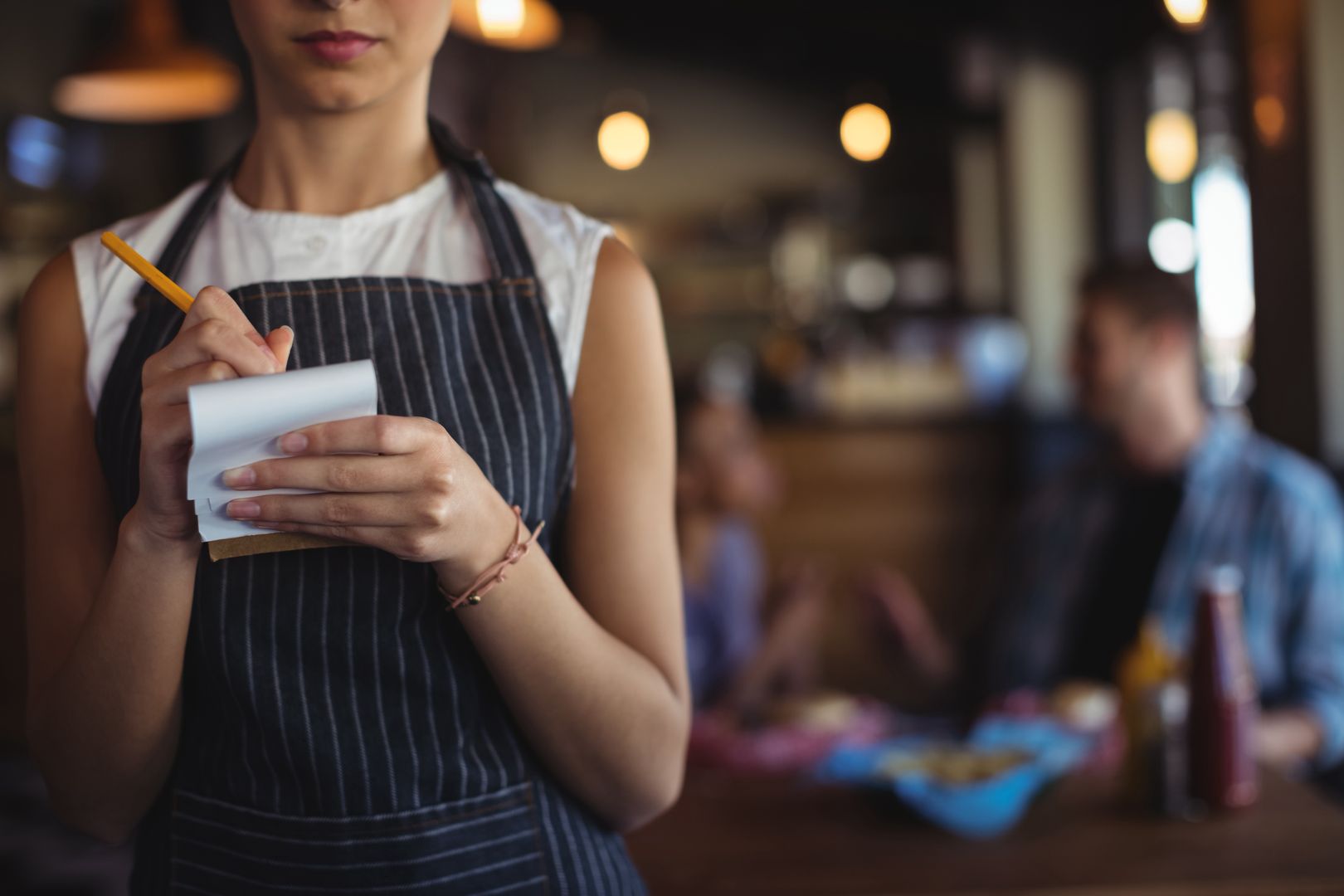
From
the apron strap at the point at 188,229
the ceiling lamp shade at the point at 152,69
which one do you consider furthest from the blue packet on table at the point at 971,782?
the ceiling lamp shade at the point at 152,69

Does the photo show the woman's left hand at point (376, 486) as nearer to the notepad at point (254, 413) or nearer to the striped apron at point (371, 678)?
the notepad at point (254, 413)

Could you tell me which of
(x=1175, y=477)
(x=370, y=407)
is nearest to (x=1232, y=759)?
(x=1175, y=477)

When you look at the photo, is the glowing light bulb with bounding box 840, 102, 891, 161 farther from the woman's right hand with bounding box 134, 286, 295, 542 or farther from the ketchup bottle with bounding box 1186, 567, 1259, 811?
the woman's right hand with bounding box 134, 286, 295, 542

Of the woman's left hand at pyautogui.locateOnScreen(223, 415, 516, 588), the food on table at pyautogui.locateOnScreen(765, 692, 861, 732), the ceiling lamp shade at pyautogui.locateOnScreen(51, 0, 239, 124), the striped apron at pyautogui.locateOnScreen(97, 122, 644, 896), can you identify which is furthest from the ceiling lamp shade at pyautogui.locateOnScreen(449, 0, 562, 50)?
the woman's left hand at pyautogui.locateOnScreen(223, 415, 516, 588)

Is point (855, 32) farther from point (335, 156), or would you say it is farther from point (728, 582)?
point (335, 156)

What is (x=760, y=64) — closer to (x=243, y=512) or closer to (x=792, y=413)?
(x=792, y=413)

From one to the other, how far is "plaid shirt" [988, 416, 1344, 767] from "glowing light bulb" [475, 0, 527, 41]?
201 cm

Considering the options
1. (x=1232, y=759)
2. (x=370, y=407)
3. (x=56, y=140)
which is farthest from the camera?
(x=56, y=140)

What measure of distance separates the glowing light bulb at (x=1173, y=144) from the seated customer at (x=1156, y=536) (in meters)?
2.39

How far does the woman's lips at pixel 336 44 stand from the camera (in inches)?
32.4

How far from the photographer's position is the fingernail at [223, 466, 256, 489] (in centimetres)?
68

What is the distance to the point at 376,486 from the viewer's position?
686mm

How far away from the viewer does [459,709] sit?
2.84 feet

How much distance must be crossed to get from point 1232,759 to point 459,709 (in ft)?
4.06
